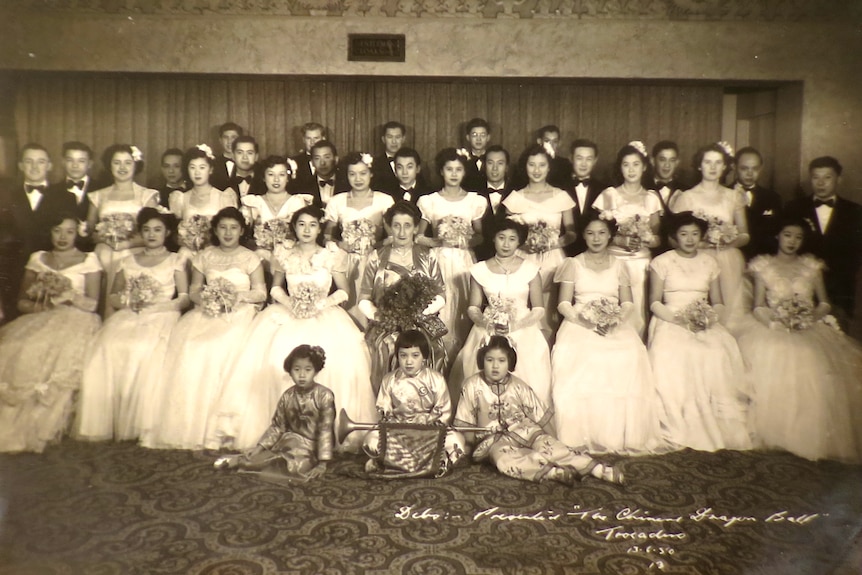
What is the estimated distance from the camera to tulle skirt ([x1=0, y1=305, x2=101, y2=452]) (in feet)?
11.5

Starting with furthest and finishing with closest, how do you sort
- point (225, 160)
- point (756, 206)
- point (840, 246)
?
point (225, 160) < point (756, 206) < point (840, 246)

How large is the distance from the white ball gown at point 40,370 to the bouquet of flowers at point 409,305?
74.3 inches

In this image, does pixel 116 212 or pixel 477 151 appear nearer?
pixel 116 212

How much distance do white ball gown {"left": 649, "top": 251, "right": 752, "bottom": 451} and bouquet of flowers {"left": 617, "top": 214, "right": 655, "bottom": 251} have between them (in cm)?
24

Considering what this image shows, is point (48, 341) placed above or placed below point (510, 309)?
below

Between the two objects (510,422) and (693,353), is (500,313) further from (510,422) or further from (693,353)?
(693,353)

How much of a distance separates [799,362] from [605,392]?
3.89ft

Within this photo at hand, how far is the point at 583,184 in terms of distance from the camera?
4.46m

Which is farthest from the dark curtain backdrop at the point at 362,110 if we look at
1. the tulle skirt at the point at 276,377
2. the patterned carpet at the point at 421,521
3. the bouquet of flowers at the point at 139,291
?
the patterned carpet at the point at 421,521

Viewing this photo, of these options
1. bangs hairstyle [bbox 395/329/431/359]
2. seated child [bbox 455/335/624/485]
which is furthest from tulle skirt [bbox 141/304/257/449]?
seated child [bbox 455/335/624/485]

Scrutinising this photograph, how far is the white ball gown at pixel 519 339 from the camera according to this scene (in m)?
3.85

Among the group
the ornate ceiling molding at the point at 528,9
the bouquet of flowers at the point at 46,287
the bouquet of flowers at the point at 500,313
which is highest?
the ornate ceiling molding at the point at 528,9

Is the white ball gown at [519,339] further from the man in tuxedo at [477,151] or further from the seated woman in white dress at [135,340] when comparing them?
the seated woman in white dress at [135,340]

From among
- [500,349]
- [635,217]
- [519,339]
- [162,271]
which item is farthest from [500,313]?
[162,271]
